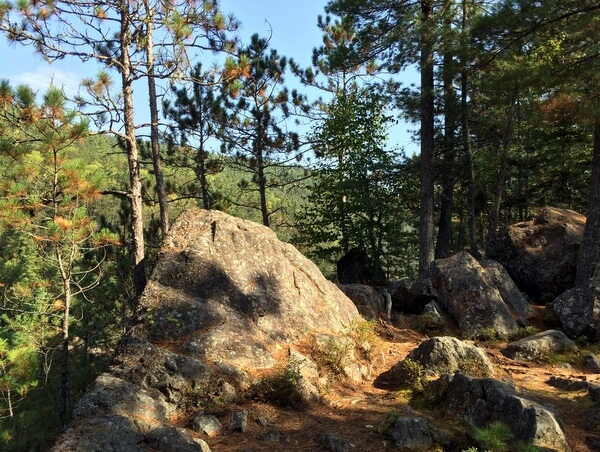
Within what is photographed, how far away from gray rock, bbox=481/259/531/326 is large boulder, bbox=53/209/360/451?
4.01 m

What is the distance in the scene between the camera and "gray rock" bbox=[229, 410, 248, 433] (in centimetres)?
448

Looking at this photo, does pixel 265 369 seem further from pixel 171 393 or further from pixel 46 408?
pixel 46 408

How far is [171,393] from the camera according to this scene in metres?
4.83

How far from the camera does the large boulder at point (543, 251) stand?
11.5m

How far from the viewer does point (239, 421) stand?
4527 millimetres

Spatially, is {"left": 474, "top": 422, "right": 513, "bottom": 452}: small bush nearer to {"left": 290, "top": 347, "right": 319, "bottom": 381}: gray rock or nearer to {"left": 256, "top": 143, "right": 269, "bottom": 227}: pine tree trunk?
{"left": 290, "top": 347, "right": 319, "bottom": 381}: gray rock

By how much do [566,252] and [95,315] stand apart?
23703 mm

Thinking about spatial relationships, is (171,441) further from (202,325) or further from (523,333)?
(523,333)

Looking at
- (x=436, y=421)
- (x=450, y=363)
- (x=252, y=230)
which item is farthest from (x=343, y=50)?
(x=436, y=421)

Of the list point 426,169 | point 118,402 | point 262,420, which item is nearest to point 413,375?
point 262,420

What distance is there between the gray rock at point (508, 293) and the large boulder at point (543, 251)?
6.68ft

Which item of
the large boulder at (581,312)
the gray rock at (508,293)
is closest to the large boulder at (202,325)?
the gray rock at (508,293)

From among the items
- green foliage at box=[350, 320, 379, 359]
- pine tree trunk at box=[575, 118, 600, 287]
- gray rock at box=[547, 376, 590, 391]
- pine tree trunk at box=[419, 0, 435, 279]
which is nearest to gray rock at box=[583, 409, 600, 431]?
gray rock at box=[547, 376, 590, 391]

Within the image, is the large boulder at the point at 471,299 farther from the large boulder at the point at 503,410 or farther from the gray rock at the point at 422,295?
the large boulder at the point at 503,410
